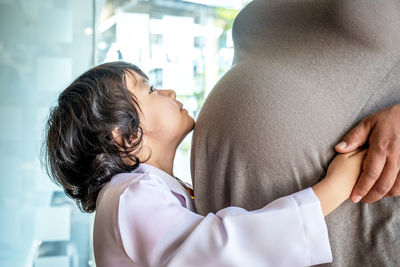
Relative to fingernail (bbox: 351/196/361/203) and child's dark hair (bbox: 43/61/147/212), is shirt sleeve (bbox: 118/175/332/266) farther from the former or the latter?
child's dark hair (bbox: 43/61/147/212)

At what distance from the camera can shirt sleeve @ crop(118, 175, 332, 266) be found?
0.73 metres

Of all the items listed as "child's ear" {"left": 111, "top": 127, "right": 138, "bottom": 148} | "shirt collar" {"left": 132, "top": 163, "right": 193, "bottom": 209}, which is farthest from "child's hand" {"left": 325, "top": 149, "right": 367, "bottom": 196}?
"child's ear" {"left": 111, "top": 127, "right": 138, "bottom": 148}

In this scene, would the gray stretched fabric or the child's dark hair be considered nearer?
the gray stretched fabric

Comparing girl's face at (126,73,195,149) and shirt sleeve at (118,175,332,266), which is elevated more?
girl's face at (126,73,195,149)

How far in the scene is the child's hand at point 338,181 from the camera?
2.38ft

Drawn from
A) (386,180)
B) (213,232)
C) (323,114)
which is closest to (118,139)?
(213,232)

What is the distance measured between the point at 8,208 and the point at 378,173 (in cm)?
223

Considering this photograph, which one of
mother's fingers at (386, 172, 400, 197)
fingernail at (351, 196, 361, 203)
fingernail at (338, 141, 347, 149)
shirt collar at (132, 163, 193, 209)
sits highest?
fingernail at (338, 141, 347, 149)

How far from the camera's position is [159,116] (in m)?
1.05

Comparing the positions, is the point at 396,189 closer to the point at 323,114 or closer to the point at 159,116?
the point at 323,114

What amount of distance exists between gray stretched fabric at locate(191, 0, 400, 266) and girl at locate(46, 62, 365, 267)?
46 mm

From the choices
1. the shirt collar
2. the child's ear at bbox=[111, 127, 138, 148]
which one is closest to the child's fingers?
the shirt collar

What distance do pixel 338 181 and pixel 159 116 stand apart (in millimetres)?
473

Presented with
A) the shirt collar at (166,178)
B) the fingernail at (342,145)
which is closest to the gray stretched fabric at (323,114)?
the fingernail at (342,145)
